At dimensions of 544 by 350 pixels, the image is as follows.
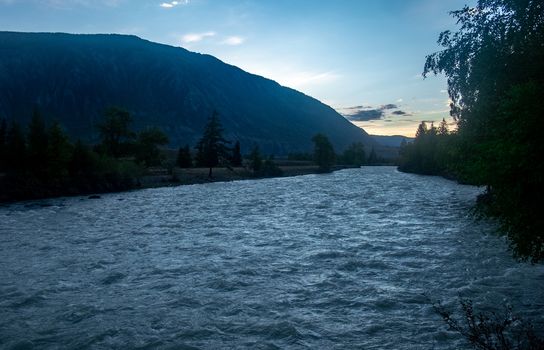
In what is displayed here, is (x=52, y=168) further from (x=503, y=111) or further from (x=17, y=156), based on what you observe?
(x=503, y=111)

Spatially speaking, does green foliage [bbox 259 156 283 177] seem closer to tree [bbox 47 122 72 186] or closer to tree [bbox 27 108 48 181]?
tree [bbox 47 122 72 186]

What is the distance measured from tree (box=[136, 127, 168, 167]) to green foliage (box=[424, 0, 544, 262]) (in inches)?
4212

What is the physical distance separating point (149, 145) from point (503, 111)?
11577cm

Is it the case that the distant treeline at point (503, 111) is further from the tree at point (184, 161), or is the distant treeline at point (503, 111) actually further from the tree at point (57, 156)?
the tree at point (184, 161)

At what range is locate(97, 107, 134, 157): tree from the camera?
11793 cm

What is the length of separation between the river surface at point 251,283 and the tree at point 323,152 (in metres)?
141

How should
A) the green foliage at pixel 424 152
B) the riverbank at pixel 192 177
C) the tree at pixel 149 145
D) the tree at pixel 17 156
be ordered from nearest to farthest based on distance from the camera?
the tree at pixel 17 156
the riverbank at pixel 192 177
the tree at pixel 149 145
the green foliage at pixel 424 152

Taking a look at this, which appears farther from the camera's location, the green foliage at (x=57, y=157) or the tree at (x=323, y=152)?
the tree at (x=323, y=152)

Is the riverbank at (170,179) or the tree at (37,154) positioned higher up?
the tree at (37,154)

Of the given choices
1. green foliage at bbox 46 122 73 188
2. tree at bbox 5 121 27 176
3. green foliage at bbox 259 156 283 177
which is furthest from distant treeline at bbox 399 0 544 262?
green foliage at bbox 259 156 283 177

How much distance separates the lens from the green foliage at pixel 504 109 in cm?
1329

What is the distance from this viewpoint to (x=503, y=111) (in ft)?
47.7

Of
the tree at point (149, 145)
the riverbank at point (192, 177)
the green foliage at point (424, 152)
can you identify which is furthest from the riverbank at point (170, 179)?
the green foliage at point (424, 152)

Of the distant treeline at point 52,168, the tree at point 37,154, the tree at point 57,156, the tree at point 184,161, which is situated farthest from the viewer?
the tree at point 184,161
